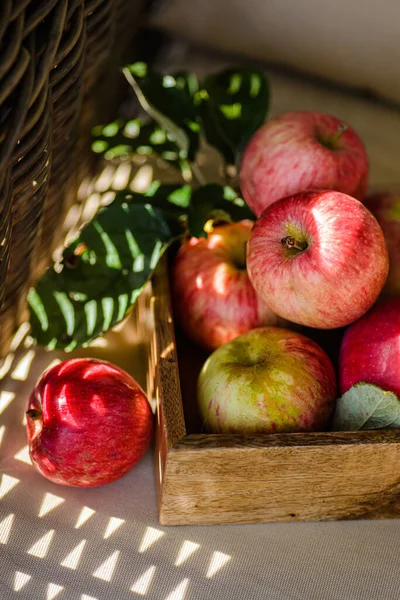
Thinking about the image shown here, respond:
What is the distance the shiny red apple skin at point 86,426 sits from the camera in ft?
1.82

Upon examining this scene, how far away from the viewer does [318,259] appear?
0.54 meters

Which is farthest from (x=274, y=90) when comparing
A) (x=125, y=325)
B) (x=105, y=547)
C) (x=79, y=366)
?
(x=105, y=547)

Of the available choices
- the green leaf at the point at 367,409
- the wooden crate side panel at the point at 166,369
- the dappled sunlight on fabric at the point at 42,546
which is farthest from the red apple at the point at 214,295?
the dappled sunlight on fabric at the point at 42,546

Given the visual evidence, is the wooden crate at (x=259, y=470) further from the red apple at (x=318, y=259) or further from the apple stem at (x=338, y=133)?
the apple stem at (x=338, y=133)

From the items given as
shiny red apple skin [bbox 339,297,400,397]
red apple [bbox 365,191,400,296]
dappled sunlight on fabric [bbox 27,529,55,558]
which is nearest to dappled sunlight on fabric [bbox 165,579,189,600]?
dappled sunlight on fabric [bbox 27,529,55,558]

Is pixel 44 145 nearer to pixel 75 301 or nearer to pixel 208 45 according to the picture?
pixel 75 301

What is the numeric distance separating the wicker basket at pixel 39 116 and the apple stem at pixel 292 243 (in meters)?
0.20

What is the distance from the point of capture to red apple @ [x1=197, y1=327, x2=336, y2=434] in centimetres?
55

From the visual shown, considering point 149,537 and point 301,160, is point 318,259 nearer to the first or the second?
point 301,160

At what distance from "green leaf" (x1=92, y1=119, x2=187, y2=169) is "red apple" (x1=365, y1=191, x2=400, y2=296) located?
0.83ft

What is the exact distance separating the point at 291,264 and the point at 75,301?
22 centimetres

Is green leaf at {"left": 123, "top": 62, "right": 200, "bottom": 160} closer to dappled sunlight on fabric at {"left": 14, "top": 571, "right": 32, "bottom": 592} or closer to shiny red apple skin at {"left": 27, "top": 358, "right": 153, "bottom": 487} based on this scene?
shiny red apple skin at {"left": 27, "top": 358, "right": 153, "bottom": 487}

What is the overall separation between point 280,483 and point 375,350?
0.14 m

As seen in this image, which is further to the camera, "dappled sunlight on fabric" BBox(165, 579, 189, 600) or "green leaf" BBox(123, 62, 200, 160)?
"green leaf" BBox(123, 62, 200, 160)
